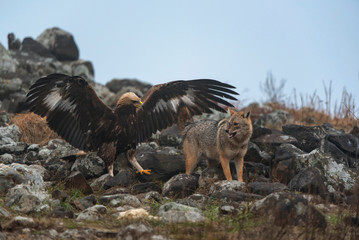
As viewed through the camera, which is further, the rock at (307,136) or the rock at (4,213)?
the rock at (307,136)

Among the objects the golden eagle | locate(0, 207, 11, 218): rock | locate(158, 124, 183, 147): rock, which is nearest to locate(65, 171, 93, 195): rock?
the golden eagle

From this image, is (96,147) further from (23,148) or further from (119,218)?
(119,218)

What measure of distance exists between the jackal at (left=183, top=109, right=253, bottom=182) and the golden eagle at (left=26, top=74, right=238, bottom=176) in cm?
63

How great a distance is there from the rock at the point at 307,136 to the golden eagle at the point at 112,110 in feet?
7.06

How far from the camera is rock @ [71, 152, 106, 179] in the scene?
9.43m

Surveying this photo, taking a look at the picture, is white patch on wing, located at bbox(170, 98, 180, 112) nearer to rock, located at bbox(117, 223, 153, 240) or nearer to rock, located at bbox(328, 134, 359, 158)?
rock, located at bbox(328, 134, 359, 158)

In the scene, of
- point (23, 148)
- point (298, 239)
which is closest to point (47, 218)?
point (298, 239)

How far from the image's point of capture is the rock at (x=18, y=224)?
5160mm

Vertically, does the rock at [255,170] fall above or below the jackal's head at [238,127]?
below

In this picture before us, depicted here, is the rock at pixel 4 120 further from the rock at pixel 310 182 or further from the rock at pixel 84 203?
the rock at pixel 310 182

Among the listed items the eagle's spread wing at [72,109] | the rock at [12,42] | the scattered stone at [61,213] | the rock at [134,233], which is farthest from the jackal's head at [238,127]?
the rock at [12,42]

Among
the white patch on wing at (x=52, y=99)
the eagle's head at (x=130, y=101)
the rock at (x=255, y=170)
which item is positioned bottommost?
the rock at (x=255, y=170)

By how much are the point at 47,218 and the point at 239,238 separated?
7.83 feet

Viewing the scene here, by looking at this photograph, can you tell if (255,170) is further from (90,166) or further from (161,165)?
(90,166)
